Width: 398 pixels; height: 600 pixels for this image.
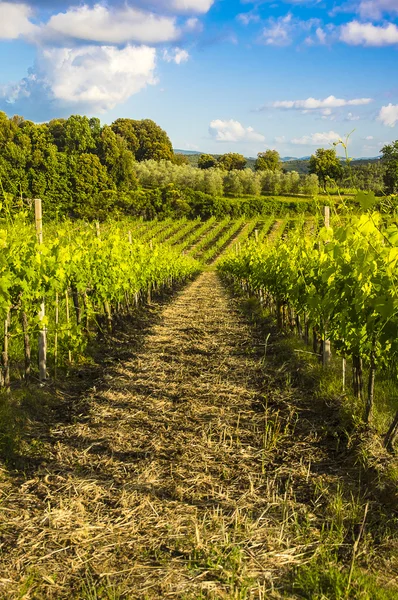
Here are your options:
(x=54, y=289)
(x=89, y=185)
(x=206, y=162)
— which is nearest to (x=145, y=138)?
(x=206, y=162)

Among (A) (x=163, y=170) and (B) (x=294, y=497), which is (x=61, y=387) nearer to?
(B) (x=294, y=497)

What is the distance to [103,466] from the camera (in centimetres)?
338

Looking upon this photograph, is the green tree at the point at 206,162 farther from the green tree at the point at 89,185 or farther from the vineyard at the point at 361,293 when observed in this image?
the vineyard at the point at 361,293

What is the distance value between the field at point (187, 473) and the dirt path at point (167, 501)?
1 cm

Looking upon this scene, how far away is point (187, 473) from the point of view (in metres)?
3.25

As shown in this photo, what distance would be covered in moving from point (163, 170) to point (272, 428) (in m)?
67.1

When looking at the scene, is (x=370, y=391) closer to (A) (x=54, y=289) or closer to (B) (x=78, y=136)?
(A) (x=54, y=289)

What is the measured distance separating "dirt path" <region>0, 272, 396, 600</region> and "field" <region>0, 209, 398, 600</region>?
1cm

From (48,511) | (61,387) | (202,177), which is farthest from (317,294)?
(202,177)

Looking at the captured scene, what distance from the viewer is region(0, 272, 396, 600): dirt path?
2250 millimetres

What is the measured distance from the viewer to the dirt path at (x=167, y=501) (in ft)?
7.38

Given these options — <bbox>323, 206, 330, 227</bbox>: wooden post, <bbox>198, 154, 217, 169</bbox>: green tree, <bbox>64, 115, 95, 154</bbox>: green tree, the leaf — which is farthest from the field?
<bbox>198, 154, 217, 169</bbox>: green tree

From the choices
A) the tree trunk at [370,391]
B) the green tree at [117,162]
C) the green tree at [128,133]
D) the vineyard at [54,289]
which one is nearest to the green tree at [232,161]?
the green tree at [128,133]

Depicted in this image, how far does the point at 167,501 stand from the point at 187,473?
37cm
